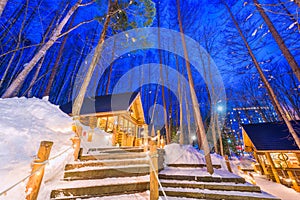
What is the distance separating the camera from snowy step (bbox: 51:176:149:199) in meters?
2.87

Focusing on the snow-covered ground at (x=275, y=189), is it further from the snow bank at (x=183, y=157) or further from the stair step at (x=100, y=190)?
the stair step at (x=100, y=190)

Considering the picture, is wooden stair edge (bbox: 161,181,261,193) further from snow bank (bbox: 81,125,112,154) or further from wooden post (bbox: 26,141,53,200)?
snow bank (bbox: 81,125,112,154)

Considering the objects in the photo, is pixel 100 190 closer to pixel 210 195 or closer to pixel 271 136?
pixel 210 195

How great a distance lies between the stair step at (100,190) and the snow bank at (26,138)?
37 cm

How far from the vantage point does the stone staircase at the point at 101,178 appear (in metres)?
2.93

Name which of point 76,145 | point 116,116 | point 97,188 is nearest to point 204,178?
point 97,188

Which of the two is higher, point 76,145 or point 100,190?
point 76,145

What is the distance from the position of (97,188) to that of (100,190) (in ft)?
0.29

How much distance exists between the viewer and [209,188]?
3.92m

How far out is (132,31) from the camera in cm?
806

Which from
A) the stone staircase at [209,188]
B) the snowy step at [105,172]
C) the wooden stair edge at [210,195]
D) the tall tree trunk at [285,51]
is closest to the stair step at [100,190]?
the snowy step at [105,172]

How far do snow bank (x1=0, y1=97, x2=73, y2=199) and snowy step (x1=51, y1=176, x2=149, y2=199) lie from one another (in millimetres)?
367

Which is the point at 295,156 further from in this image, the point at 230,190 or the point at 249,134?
the point at 230,190

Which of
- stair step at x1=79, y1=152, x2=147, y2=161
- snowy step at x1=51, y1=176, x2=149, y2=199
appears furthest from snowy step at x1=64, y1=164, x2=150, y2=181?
stair step at x1=79, y1=152, x2=147, y2=161
